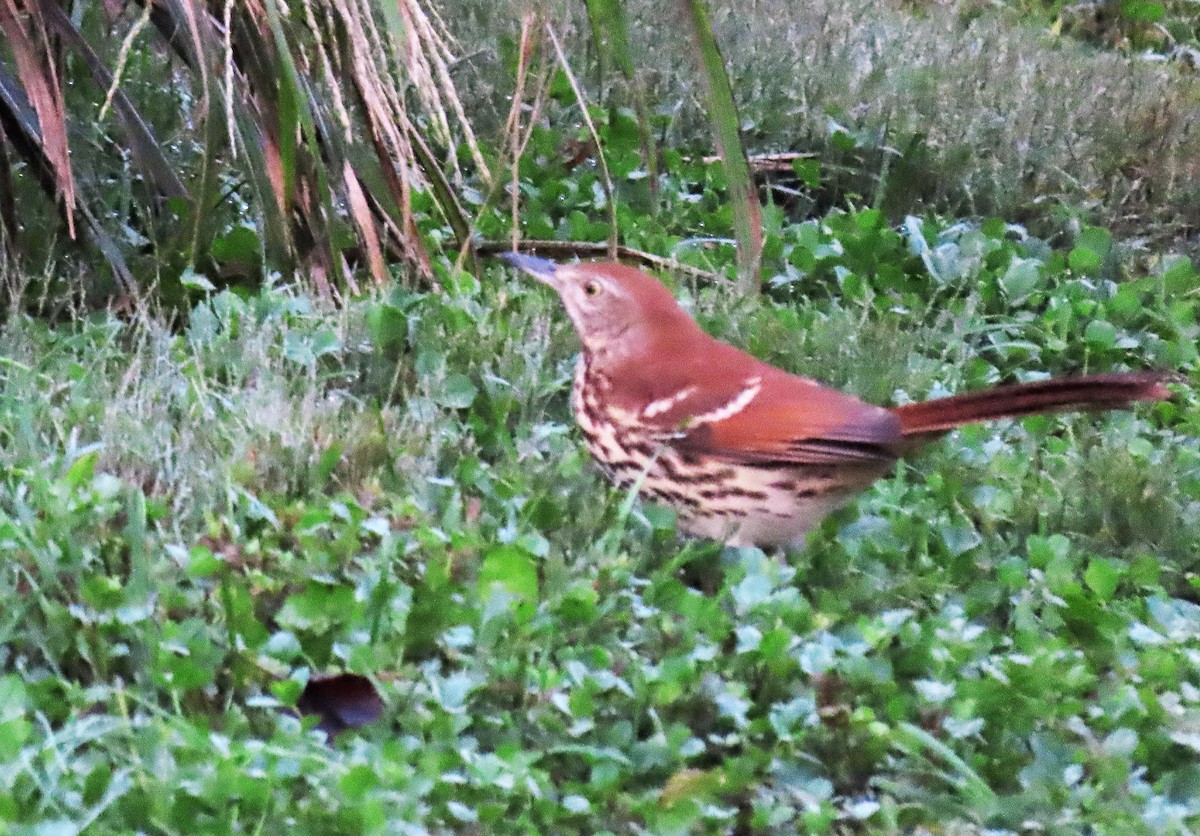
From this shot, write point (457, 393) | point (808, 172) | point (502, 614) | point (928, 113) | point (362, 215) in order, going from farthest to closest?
point (928, 113) < point (808, 172) < point (362, 215) < point (457, 393) < point (502, 614)

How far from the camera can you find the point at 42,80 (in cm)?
312

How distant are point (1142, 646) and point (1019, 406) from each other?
458 mm

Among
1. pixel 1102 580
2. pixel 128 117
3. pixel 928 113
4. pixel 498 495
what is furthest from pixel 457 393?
pixel 928 113

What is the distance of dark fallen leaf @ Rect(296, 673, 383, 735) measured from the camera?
225 cm

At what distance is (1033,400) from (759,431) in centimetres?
48

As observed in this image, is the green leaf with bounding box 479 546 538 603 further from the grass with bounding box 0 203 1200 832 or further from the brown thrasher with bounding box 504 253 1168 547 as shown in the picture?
the brown thrasher with bounding box 504 253 1168 547

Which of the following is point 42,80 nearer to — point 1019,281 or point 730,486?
point 730,486

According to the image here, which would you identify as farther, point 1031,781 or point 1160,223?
point 1160,223

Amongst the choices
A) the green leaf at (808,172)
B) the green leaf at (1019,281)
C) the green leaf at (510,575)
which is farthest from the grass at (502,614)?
the green leaf at (808,172)

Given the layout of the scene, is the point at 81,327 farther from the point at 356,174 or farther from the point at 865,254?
the point at 865,254

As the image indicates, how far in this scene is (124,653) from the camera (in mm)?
2256

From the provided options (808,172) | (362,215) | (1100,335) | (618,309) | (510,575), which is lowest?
(1100,335)

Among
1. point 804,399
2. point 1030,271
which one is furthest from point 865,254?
point 804,399

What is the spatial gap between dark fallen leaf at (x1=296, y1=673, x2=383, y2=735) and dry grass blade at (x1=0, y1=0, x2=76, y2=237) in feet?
4.07
